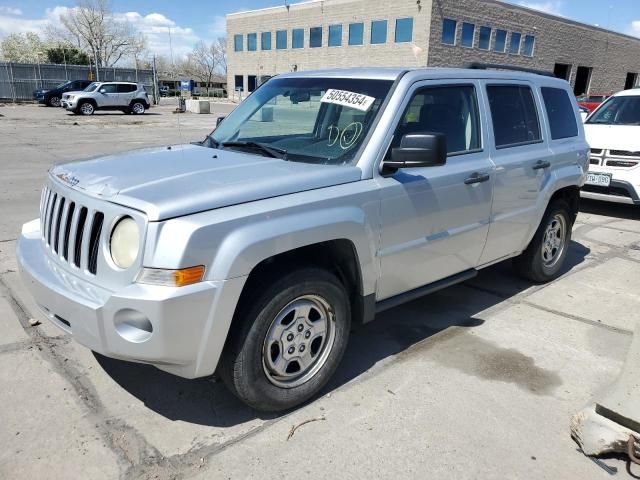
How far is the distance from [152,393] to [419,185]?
2.13 m

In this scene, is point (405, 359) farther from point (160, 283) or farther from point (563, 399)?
point (160, 283)

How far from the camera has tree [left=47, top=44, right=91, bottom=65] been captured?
62.5 meters

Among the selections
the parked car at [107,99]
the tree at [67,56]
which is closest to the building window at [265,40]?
the tree at [67,56]

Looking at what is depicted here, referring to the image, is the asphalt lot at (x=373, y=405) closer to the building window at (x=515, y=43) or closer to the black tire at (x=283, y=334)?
the black tire at (x=283, y=334)

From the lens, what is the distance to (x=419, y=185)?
353 cm

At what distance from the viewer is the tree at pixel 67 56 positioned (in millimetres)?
62531

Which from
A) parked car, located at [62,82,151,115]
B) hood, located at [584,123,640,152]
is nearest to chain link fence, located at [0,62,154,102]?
parked car, located at [62,82,151,115]

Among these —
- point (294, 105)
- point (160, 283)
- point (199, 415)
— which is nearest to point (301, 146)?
point (294, 105)

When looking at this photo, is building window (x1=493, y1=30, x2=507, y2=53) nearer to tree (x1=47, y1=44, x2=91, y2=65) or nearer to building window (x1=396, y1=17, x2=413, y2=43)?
building window (x1=396, y1=17, x2=413, y2=43)

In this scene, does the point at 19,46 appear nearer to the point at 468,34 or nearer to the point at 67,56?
the point at 67,56

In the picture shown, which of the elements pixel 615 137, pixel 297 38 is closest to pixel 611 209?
pixel 615 137

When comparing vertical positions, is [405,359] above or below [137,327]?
below

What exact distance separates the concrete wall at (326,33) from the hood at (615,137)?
97.6 ft

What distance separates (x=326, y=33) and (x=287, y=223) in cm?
5007
